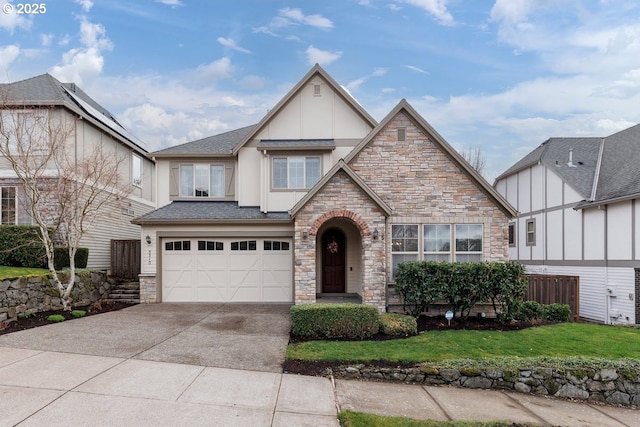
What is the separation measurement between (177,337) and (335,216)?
5453mm

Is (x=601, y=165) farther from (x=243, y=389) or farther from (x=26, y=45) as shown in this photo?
(x=26, y=45)

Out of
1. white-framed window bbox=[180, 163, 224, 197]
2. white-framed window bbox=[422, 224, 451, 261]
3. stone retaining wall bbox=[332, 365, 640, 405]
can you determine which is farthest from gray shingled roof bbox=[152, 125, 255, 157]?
stone retaining wall bbox=[332, 365, 640, 405]

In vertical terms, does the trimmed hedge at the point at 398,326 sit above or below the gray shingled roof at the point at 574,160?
below

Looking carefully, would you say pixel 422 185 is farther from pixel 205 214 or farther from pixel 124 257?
pixel 124 257

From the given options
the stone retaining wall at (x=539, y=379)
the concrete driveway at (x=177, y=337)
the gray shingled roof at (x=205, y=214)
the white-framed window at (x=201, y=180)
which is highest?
the white-framed window at (x=201, y=180)

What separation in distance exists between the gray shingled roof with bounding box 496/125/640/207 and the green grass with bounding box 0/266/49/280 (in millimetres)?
20444

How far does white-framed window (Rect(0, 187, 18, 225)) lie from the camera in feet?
48.6

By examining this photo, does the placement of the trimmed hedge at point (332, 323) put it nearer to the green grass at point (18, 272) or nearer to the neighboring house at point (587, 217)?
the green grass at point (18, 272)

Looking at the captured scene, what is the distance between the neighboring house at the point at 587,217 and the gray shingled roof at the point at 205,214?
1282 cm

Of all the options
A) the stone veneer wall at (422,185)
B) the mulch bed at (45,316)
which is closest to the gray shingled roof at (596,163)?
the stone veneer wall at (422,185)

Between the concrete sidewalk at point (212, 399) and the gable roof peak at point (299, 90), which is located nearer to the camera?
the concrete sidewalk at point (212, 399)

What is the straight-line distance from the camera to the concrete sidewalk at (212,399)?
16.7 ft

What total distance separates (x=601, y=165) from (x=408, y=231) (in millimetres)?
12226

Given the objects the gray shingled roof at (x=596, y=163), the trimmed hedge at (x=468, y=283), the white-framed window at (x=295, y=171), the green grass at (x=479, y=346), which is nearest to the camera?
the green grass at (x=479, y=346)
